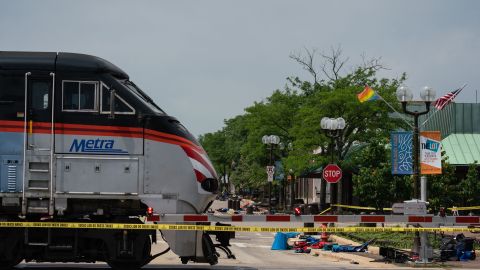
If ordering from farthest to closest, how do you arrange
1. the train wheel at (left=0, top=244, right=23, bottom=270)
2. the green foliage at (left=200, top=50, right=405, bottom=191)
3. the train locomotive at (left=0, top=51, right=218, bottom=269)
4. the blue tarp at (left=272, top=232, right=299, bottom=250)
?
1. the green foliage at (left=200, top=50, right=405, bottom=191)
2. the blue tarp at (left=272, top=232, right=299, bottom=250)
3. the train wheel at (left=0, top=244, right=23, bottom=270)
4. the train locomotive at (left=0, top=51, right=218, bottom=269)

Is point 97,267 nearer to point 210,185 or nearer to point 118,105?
point 210,185

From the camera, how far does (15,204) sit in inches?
530

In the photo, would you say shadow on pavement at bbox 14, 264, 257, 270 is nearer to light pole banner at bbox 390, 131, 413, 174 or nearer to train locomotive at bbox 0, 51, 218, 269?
train locomotive at bbox 0, 51, 218, 269

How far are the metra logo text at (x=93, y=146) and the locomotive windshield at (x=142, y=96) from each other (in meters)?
0.98

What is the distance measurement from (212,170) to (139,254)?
2.13 metres

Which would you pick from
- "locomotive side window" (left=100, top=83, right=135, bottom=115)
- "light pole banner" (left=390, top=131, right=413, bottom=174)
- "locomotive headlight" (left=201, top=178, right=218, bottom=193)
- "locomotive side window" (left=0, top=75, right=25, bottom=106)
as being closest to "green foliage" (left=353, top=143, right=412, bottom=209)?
"light pole banner" (left=390, top=131, right=413, bottom=174)

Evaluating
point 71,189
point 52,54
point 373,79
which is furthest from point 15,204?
point 373,79

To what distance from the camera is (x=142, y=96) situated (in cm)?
1402

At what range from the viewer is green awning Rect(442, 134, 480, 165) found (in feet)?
149

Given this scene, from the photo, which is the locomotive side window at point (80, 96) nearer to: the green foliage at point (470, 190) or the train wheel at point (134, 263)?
the train wheel at point (134, 263)

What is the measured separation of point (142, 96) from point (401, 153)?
10.0m

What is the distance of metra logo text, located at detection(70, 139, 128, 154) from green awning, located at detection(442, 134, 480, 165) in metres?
34.7

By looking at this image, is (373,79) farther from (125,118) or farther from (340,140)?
(125,118)

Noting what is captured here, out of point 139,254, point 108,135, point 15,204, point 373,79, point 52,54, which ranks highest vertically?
point 373,79
